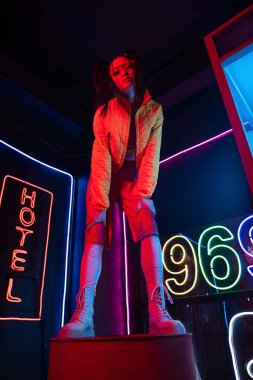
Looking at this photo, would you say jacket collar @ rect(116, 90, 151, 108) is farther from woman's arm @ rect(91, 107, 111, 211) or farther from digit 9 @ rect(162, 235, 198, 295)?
digit 9 @ rect(162, 235, 198, 295)

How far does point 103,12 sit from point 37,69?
101cm

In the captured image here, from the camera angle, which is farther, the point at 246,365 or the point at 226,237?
the point at 226,237

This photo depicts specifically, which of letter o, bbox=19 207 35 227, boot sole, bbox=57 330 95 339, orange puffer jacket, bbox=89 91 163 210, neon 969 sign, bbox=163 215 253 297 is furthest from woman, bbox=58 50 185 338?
letter o, bbox=19 207 35 227

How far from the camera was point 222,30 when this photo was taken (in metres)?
1.52

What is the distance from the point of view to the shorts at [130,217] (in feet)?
5.24

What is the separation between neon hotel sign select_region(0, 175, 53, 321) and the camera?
2.38 meters

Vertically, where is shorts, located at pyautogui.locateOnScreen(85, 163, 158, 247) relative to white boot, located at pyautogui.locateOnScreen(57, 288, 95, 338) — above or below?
above

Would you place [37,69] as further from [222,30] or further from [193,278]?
[193,278]

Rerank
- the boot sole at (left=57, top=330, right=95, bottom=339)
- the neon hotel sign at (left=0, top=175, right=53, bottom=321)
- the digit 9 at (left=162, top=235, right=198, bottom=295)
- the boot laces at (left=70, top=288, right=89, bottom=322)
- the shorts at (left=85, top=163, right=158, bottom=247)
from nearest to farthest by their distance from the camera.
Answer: the boot sole at (left=57, top=330, right=95, bottom=339)
the boot laces at (left=70, top=288, right=89, bottom=322)
the shorts at (left=85, top=163, right=158, bottom=247)
the digit 9 at (left=162, top=235, right=198, bottom=295)
the neon hotel sign at (left=0, top=175, right=53, bottom=321)

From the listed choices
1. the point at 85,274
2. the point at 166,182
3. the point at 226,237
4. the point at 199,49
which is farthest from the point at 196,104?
the point at 85,274

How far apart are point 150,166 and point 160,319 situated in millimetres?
898

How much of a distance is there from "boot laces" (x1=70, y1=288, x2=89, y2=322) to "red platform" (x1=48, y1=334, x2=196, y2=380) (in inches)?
6.6

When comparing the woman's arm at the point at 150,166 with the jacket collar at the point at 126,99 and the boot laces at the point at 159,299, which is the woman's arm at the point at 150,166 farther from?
the boot laces at the point at 159,299

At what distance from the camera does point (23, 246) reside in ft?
8.80
